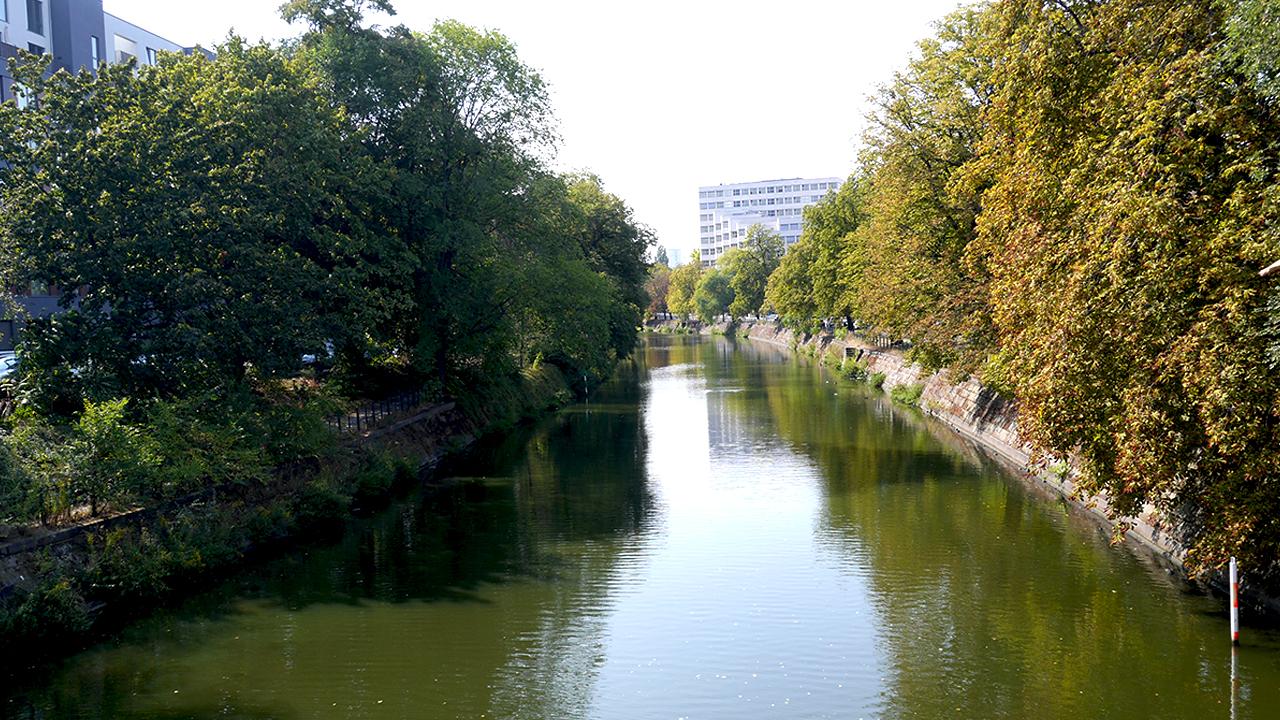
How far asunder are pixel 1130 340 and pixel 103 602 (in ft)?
57.1

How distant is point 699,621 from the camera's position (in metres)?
16.2

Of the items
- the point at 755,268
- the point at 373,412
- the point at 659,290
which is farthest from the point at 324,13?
the point at 659,290

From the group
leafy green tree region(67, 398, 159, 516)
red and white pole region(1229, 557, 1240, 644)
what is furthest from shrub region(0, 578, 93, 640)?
red and white pole region(1229, 557, 1240, 644)

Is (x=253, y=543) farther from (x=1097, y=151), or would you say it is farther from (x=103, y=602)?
(x=1097, y=151)

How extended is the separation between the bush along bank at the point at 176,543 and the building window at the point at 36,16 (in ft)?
97.4

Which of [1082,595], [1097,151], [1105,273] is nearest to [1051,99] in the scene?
[1097,151]

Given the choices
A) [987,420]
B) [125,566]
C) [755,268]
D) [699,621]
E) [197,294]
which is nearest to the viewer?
[699,621]

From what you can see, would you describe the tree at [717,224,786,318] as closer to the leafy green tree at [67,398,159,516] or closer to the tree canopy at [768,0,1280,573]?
the tree canopy at [768,0,1280,573]

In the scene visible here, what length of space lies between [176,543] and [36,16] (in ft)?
124

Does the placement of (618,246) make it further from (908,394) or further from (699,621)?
(699,621)

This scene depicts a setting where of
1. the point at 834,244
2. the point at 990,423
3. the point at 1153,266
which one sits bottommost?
the point at 990,423

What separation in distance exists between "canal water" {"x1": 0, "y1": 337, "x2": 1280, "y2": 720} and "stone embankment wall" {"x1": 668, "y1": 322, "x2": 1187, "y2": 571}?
0.70m

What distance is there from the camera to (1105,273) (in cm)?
1441

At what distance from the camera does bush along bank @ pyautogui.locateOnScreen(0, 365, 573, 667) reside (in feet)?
50.2
